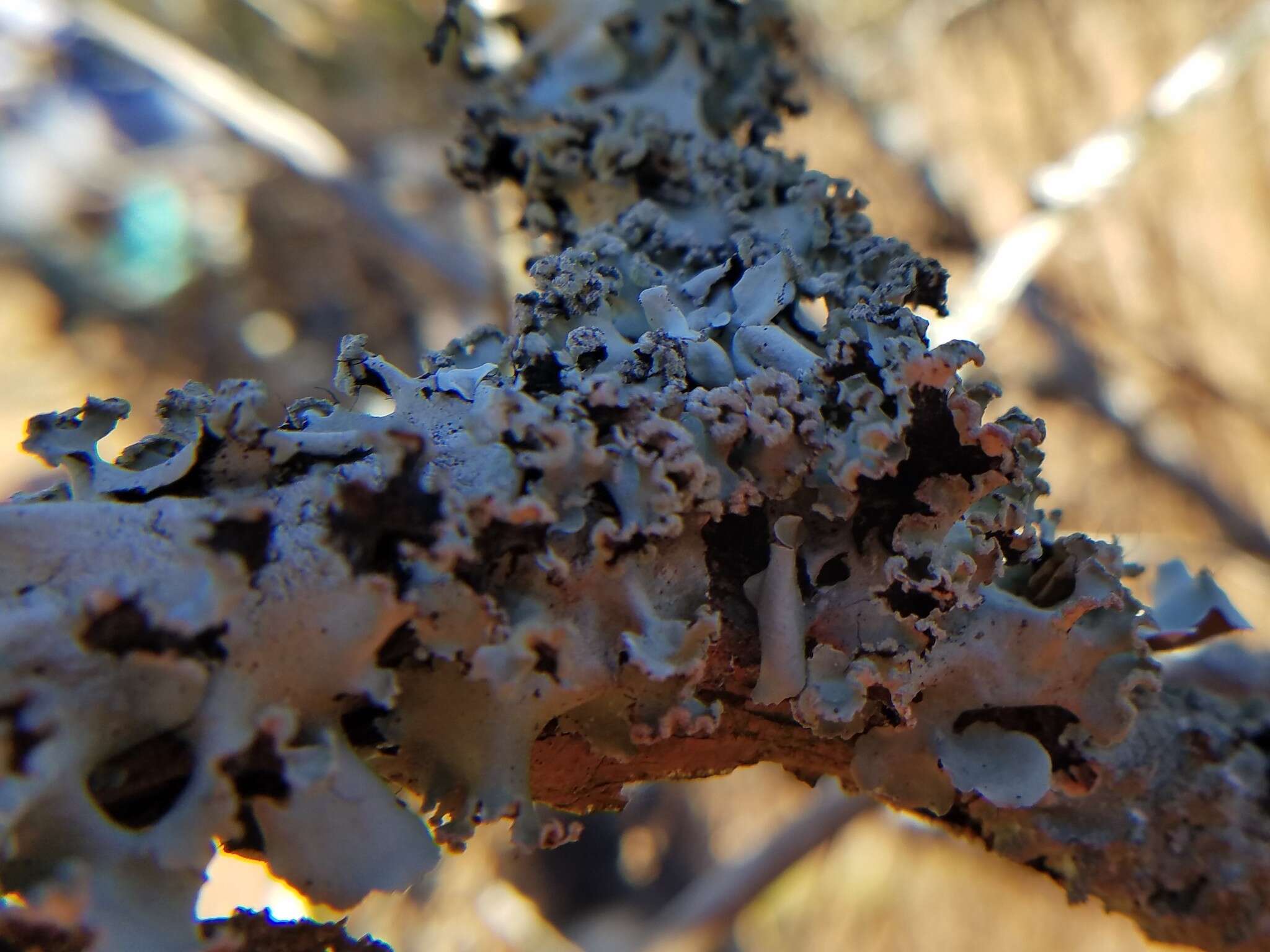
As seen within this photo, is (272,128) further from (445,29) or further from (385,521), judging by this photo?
(385,521)

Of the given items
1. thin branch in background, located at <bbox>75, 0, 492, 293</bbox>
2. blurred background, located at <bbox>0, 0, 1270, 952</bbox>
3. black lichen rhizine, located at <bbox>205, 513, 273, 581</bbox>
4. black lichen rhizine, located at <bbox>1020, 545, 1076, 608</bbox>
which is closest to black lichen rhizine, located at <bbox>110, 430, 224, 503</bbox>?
black lichen rhizine, located at <bbox>205, 513, 273, 581</bbox>

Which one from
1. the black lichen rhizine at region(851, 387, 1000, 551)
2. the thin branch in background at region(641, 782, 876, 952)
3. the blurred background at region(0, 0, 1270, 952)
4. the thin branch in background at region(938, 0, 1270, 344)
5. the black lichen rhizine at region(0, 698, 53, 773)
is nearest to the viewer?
the black lichen rhizine at region(0, 698, 53, 773)

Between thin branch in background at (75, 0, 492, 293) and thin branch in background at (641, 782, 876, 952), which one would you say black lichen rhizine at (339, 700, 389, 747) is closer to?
thin branch in background at (641, 782, 876, 952)

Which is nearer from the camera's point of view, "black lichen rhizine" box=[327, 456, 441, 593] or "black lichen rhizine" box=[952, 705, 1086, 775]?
"black lichen rhizine" box=[327, 456, 441, 593]

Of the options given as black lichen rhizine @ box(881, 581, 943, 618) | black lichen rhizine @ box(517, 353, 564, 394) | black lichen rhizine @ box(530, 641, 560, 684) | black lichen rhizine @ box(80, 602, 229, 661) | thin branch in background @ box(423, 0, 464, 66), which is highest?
thin branch in background @ box(423, 0, 464, 66)

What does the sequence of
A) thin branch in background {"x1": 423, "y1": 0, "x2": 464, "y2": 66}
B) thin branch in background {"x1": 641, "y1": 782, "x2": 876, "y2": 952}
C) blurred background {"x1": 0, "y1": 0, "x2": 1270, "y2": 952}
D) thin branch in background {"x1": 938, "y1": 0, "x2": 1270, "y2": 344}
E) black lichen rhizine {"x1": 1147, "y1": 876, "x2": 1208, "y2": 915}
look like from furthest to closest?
blurred background {"x1": 0, "y1": 0, "x2": 1270, "y2": 952}
thin branch in background {"x1": 641, "y1": 782, "x2": 876, "y2": 952}
thin branch in background {"x1": 938, "y1": 0, "x2": 1270, "y2": 344}
thin branch in background {"x1": 423, "y1": 0, "x2": 464, "y2": 66}
black lichen rhizine {"x1": 1147, "y1": 876, "x2": 1208, "y2": 915}

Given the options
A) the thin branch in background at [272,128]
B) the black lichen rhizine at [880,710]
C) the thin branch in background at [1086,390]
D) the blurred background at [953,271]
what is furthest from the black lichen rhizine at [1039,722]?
the thin branch in background at [272,128]

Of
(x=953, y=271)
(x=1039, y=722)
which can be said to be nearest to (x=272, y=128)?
(x=953, y=271)

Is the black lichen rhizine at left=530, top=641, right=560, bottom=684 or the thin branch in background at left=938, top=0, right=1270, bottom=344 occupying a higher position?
the thin branch in background at left=938, top=0, right=1270, bottom=344
